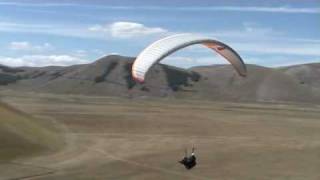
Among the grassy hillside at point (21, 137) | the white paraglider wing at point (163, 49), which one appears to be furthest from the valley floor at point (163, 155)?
the white paraglider wing at point (163, 49)

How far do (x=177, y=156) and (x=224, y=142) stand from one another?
13.7m

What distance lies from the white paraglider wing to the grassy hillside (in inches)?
717

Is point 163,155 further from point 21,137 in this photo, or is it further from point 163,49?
point 163,49

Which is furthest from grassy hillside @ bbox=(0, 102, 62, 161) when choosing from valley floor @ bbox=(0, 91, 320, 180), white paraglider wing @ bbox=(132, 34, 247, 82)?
white paraglider wing @ bbox=(132, 34, 247, 82)

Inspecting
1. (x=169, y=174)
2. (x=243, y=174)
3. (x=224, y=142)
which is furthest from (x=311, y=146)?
(x=169, y=174)

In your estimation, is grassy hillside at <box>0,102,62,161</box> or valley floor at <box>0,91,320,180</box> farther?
grassy hillside at <box>0,102,62,161</box>

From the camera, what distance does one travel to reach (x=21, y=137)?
171ft

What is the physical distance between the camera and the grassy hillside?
47.8 m

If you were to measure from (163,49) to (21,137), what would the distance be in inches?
999

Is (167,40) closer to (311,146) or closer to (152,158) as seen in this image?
(152,158)

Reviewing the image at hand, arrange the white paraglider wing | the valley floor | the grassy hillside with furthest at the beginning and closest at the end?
the grassy hillside → the valley floor → the white paraglider wing

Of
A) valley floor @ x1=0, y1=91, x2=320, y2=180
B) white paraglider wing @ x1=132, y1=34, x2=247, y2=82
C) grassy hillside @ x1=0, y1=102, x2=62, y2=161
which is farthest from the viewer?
grassy hillside @ x1=0, y1=102, x2=62, y2=161

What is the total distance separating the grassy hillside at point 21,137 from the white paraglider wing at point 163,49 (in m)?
18.2

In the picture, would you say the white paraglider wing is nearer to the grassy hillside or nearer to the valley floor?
the valley floor
